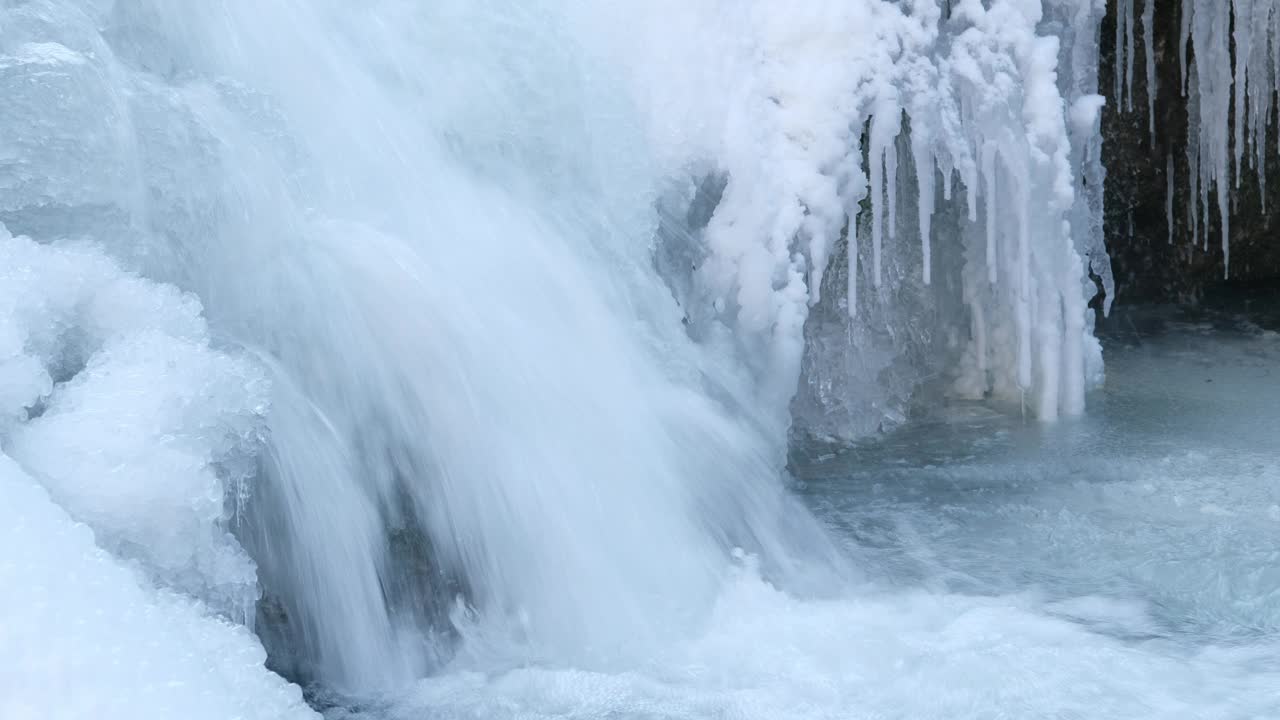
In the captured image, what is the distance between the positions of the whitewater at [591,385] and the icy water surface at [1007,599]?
0.01 meters

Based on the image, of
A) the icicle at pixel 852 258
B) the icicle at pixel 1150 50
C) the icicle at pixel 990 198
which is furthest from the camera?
the icicle at pixel 1150 50

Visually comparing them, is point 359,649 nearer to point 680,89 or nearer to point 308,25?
point 308,25

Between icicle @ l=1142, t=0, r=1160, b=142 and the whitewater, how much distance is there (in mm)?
1035

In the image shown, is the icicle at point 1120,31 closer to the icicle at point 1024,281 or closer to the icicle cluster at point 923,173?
the icicle cluster at point 923,173

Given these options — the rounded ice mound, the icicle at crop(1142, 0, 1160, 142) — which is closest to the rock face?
the icicle at crop(1142, 0, 1160, 142)

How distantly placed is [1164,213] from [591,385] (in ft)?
13.9

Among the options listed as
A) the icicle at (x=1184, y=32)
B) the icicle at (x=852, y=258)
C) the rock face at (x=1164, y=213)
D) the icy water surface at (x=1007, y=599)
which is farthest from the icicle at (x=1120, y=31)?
the icicle at (x=852, y=258)

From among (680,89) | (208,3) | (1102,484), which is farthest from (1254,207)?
(208,3)

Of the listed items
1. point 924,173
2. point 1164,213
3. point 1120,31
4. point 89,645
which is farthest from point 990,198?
point 89,645

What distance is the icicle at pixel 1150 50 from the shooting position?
5445 millimetres

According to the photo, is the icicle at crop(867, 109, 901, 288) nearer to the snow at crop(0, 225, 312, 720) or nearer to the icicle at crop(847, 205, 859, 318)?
the icicle at crop(847, 205, 859, 318)

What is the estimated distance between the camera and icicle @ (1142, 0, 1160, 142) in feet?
17.9

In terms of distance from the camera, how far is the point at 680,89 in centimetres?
425

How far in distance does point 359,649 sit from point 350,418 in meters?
0.55
